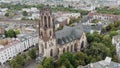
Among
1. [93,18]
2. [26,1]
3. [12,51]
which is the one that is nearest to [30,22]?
[93,18]

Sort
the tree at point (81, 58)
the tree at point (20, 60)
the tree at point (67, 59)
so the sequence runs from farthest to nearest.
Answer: the tree at point (20, 60) → the tree at point (81, 58) → the tree at point (67, 59)

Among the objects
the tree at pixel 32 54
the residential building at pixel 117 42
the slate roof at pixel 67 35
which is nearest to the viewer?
the slate roof at pixel 67 35

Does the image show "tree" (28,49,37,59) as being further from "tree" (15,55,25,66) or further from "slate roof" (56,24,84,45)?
"slate roof" (56,24,84,45)

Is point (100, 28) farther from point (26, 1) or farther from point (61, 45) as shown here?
point (26, 1)

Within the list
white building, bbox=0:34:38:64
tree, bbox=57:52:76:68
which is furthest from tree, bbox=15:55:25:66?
tree, bbox=57:52:76:68

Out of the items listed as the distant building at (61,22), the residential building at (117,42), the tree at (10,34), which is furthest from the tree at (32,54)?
the distant building at (61,22)

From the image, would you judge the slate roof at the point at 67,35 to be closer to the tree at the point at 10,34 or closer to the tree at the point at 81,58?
the tree at the point at 81,58

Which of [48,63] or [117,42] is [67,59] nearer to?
[48,63]

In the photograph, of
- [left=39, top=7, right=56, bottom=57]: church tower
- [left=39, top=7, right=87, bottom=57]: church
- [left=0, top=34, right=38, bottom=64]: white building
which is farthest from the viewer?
[left=0, top=34, right=38, bottom=64]: white building
